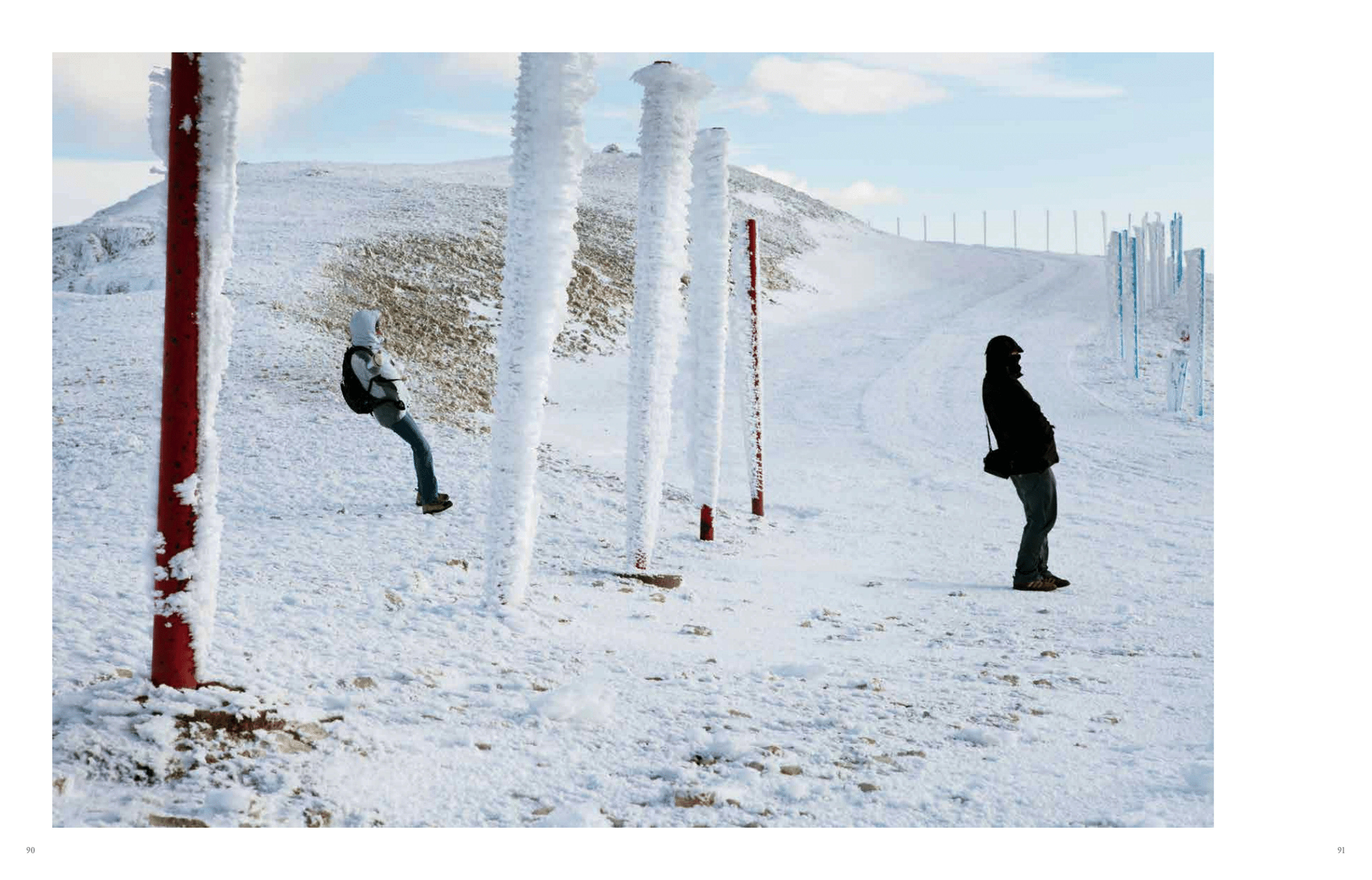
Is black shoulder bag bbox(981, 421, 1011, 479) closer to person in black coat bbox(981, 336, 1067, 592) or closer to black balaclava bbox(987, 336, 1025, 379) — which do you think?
person in black coat bbox(981, 336, 1067, 592)

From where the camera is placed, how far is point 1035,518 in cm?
657

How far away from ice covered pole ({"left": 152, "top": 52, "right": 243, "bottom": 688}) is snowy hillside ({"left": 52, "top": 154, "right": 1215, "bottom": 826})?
0.50 m

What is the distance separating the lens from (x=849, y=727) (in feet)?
12.9

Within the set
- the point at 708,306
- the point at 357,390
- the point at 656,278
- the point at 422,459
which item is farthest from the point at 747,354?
the point at 357,390

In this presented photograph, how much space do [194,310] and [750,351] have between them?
6502 millimetres

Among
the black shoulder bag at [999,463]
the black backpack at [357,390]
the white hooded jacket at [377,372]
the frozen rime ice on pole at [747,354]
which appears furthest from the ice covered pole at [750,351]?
the black backpack at [357,390]

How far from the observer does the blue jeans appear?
696cm

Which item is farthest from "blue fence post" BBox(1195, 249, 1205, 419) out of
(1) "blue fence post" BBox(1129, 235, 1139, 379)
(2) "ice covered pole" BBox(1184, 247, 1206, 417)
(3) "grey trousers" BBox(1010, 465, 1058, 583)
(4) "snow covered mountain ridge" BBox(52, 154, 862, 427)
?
(4) "snow covered mountain ridge" BBox(52, 154, 862, 427)

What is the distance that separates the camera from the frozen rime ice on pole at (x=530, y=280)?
4.77m

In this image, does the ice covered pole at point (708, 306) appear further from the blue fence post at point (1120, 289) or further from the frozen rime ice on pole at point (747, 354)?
the blue fence post at point (1120, 289)

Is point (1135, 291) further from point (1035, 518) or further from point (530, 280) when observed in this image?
point (530, 280)

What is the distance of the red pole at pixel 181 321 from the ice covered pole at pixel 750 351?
20.4ft

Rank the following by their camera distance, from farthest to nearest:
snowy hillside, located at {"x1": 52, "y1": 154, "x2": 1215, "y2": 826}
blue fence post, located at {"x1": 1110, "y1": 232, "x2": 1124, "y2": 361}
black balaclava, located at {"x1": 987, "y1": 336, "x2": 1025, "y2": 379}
A: blue fence post, located at {"x1": 1110, "y1": 232, "x2": 1124, "y2": 361} → black balaclava, located at {"x1": 987, "y1": 336, "x2": 1025, "y2": 379} → snowy hillside, located at {"x1": 52, "y1": 154, "x2": 1215, "y2": 826}

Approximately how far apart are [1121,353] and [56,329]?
1943cm
